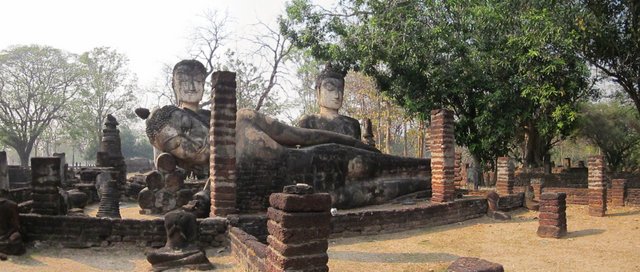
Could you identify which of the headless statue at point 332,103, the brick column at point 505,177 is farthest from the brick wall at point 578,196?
the headless statue at point 332,103

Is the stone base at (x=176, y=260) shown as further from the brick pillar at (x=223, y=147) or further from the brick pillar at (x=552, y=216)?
the brick pillar at (x=552, y=216)

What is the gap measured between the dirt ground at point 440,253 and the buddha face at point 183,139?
9.80ft

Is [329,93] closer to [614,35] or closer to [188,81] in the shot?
[188,81]

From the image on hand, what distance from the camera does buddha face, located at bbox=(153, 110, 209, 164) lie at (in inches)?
372

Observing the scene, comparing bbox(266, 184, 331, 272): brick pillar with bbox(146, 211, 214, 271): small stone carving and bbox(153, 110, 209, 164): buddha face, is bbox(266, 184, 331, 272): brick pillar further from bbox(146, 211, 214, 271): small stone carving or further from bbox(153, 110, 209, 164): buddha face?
bbox(153, 110, 209, 164): buddha face

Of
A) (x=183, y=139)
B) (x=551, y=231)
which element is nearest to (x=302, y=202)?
(x=551, y=231)

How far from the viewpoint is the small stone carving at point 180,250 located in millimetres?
5980

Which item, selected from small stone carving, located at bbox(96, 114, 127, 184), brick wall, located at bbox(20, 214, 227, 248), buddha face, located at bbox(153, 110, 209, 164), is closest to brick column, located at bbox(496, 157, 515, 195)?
buddha face, located at bbox(153, 110, 209, 164)

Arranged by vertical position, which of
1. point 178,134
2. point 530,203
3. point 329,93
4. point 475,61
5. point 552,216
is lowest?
point 530,203

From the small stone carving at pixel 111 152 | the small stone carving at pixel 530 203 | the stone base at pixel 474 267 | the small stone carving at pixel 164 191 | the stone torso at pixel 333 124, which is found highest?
the stone torso at pixel 333 124

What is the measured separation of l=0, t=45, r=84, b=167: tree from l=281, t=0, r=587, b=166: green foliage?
23.3m

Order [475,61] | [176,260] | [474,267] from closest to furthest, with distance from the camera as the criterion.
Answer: [474,267], [176,260], [475,61]

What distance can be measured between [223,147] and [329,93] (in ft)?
16.5

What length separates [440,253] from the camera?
6.77 metres
